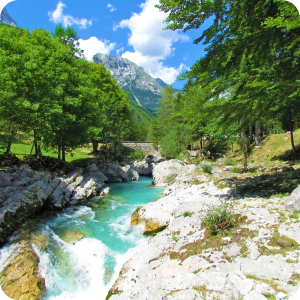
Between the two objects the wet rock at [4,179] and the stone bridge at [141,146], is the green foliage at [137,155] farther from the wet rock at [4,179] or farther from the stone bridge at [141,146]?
the wet rock at [4,179]

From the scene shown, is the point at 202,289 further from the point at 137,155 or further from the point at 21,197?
the point at 137,155

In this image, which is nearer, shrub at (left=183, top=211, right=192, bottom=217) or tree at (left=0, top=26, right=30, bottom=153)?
shrub at (left=183, top=211, right=192, bottom=217)

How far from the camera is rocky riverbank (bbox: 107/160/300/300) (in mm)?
3209

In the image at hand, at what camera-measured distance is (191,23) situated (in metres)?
5.87

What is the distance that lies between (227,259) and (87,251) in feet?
19.2

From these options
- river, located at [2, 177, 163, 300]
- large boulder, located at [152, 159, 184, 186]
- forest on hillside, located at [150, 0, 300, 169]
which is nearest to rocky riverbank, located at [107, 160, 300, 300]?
river, located at [2, 177, 163, 300]

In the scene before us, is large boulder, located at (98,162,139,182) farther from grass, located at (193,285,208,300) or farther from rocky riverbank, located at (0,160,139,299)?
grass, located at (193,285,208,300)

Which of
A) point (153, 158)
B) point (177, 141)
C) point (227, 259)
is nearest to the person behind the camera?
point (227, 259)

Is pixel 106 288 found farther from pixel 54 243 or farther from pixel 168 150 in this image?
pixel 168 150

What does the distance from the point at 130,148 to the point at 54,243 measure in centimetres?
2893

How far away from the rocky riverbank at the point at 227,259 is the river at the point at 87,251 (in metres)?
1.27

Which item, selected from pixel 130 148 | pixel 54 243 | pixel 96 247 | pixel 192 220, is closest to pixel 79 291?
pixel 96 247

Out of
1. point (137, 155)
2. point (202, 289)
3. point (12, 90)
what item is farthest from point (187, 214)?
point (137, 155)

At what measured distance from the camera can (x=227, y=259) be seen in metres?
4.12
